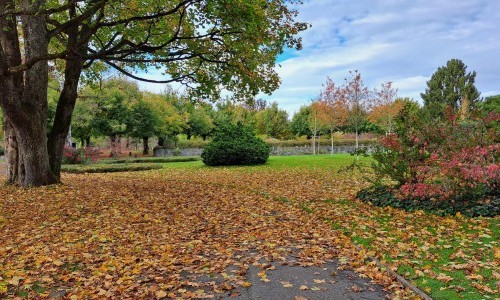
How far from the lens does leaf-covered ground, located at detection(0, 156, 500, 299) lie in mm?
4469

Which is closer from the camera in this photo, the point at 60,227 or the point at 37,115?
the point at 60,227

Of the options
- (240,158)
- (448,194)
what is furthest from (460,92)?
(448,194)

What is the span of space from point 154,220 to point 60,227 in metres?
1.71

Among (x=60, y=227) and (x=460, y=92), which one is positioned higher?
(x=460, y=92)

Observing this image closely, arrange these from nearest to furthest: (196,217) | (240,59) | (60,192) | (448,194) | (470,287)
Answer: (470,287) < (448,194) < (196,217) < (60,192) < (240,59)

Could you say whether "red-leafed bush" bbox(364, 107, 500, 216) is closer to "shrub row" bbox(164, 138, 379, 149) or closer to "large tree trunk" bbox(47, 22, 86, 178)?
"large tree trunk" bbox(47, 22, 86, 178)

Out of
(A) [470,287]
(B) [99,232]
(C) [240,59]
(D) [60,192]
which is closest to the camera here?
(A) [470,287]

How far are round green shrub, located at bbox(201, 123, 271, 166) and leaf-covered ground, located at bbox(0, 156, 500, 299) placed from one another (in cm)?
1207

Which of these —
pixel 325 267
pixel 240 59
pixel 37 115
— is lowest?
pixel 325 267

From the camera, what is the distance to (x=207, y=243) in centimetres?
632

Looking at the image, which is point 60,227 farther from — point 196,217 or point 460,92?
point 460,92

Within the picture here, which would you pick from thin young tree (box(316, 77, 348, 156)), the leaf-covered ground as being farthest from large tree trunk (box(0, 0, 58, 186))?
thin young tree (box(316, 77, 348, 156))

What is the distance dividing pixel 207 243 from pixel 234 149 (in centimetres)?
1641

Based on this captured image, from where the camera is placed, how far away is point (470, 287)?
13.7ft
